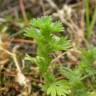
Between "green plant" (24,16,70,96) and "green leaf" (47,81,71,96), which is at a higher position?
"green plant" (24,16,70,96)

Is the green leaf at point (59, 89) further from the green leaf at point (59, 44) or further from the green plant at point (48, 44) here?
the green leaf at point (59, 44)

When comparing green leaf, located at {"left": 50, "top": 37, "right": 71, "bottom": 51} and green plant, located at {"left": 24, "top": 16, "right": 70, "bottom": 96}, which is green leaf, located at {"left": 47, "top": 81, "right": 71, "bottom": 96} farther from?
green leaf, located at {"left": 50, "top": 37, "right": 71, "bottom": 51}

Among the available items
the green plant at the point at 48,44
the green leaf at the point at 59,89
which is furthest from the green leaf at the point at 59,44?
the green leaf at the point at 59,89

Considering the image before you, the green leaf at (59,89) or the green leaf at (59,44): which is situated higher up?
the green leaf at (59,44)

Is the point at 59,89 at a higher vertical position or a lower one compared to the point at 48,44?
lower

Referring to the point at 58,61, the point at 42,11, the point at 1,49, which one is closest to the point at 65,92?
the point at 58,61

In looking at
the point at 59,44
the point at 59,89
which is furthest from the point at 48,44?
the point at 59,89

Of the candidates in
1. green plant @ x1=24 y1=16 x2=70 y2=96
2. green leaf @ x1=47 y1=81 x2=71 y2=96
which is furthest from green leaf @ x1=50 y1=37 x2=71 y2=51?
green leaf @ x1=47 y1=81 x2=71 y2=96

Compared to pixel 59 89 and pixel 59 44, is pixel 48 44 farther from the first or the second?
pixel 59 89

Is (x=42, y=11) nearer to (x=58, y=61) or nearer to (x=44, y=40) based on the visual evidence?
(x=58, y=61)
